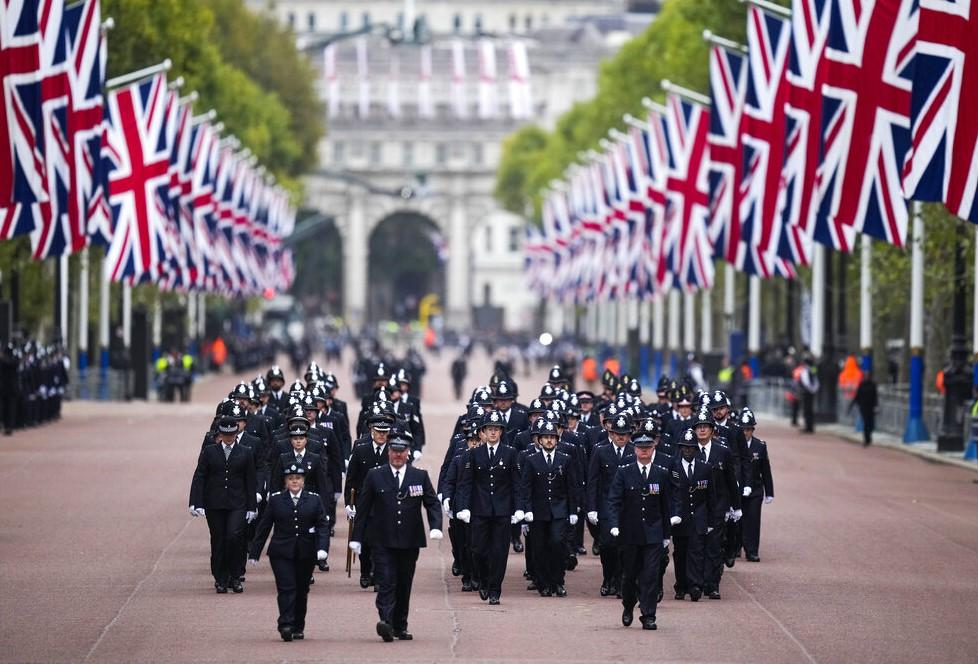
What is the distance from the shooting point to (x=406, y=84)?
7756 inches

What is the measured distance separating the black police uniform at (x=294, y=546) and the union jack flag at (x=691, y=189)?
38.7m

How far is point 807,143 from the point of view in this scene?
42.8 metres

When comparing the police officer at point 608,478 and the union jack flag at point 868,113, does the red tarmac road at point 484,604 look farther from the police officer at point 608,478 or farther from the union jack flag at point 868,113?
the union jack flag at point 868,113

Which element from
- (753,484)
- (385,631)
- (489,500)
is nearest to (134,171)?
A: (753,484)

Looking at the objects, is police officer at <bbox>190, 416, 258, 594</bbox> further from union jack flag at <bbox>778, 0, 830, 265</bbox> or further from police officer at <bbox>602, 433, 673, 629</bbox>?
union jack flag at <bbox>778, 0, 830, 265</bbox>

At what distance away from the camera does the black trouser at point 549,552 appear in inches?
908

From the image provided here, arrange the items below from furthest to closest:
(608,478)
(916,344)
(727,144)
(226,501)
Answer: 1. (727,144)
2. (916,344)
3. (608,478)
4. (226,501)

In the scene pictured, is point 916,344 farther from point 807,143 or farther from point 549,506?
point 549,506

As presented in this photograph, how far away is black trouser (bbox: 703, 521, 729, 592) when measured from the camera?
904 inches

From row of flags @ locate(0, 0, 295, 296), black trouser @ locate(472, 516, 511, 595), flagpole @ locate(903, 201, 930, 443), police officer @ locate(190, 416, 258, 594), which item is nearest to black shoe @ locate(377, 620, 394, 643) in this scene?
black trouser @ locate(472, 516, 511, 595)

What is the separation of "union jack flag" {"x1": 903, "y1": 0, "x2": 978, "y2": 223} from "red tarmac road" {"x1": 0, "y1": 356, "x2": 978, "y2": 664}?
13.9ft

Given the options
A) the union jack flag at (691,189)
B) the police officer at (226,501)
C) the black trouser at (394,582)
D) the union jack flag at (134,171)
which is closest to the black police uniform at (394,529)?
the black trouser at (394,582)

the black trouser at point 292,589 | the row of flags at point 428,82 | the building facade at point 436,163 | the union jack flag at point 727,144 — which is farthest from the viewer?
the building facade at point 436,163

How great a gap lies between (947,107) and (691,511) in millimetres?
9916
